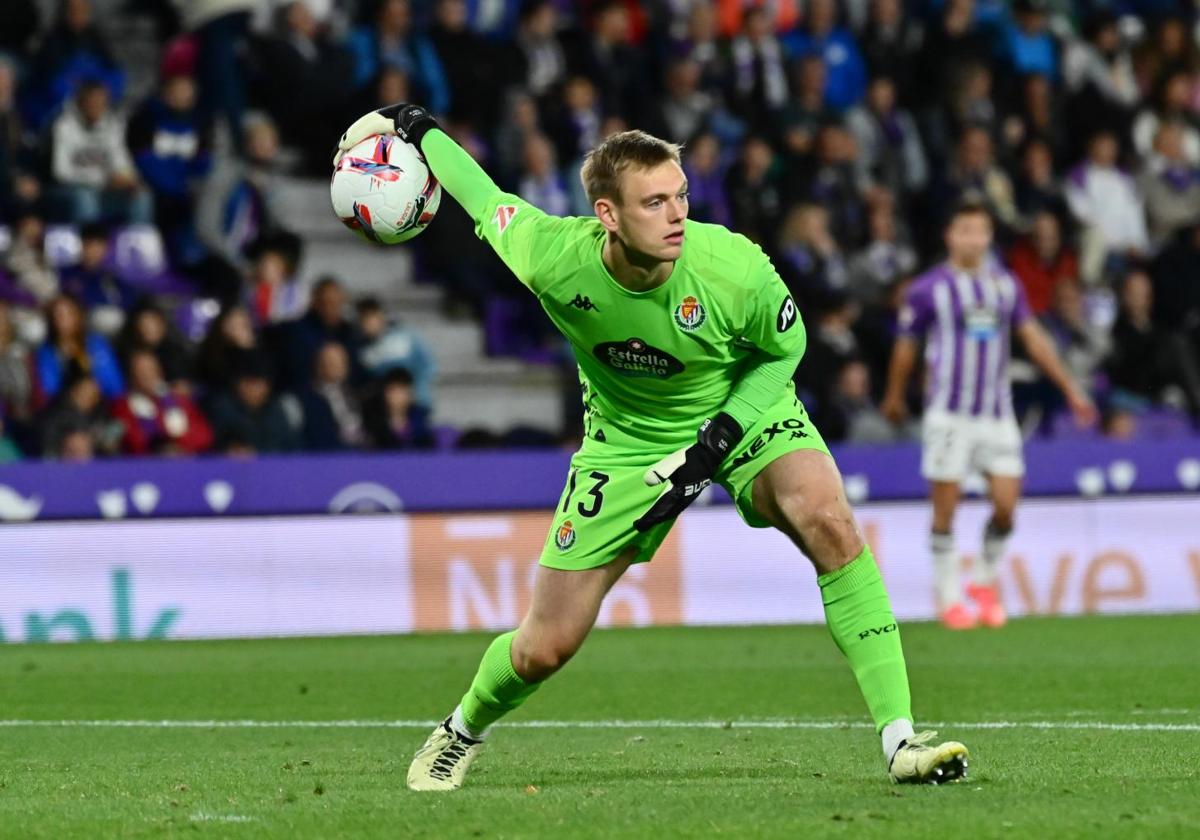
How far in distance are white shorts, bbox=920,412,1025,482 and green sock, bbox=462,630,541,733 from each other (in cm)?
663

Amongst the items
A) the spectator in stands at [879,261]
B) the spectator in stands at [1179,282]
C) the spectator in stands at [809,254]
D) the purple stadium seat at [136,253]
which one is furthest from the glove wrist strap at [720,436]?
the spectator in stands at [1179,282]

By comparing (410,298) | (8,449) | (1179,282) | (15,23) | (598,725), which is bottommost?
(598,725)

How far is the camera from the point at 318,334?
14867 millimetres

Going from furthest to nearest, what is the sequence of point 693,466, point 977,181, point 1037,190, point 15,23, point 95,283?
point 1037,190, point 977,181, point 15,23, point 95,283, point 693,466

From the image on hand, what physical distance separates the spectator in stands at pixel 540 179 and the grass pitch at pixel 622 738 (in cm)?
425

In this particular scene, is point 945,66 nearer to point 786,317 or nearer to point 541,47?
point 541,47

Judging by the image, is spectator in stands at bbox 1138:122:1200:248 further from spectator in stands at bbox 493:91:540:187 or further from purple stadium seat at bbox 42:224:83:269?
purple stadium seat at bbox 42:224:83:269

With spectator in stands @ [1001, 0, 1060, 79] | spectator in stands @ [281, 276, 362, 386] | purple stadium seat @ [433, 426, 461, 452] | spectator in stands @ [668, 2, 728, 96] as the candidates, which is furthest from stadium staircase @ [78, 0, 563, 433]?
spectator in stands @ [1001, 0, 1060, 79]

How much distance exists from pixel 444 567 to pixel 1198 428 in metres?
6.79

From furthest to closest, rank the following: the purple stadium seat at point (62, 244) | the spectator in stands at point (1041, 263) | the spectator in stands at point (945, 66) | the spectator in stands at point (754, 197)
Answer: the spectator in stands at point (945, 66) → the spectator in stands at point (1041, 263) → the spectator in stands at point (754, 197) → the purple stadium seat at point (62, 244)

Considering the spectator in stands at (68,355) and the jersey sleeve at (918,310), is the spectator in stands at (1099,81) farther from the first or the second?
the spectator in stands at (68,355)

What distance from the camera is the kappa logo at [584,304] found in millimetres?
6316

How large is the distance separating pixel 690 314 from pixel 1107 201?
43.0ft

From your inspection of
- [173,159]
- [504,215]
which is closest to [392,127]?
[504,215]
